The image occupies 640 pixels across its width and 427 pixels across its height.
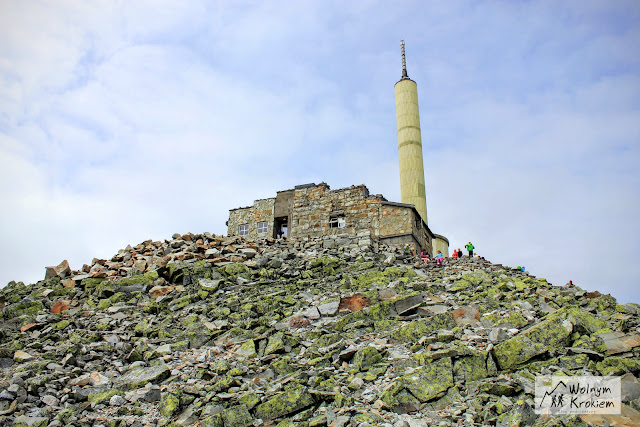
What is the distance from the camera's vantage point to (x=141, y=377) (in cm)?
1117

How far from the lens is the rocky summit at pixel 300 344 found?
9320 mm

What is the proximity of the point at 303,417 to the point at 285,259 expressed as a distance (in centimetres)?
1130

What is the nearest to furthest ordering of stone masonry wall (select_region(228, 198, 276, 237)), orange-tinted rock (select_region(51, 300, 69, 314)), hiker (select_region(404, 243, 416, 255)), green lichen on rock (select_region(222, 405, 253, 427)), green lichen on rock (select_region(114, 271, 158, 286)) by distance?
green lichen on rock (select_region(222, 405, 253, 427)) < orange-tinted rock (select_region(51, 300, 69, 314)) < green lichen on rock (select_region(114, 271, 158, 286)) < hiker (select_region(404, 243, 416, 255)) < stone masonry wall (select_region(228, 198, 276, 237))

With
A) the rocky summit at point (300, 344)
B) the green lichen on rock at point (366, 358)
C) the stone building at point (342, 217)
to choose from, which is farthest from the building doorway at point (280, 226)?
the green lichen on rock at point (366, 358)

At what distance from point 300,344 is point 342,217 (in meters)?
13.8

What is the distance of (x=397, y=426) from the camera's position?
8.47m

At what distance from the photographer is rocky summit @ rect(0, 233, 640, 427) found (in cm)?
932

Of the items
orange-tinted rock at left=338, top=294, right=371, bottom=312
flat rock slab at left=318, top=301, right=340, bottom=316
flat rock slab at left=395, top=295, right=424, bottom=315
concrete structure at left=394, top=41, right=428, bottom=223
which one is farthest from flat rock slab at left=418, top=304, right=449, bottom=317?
concrete structure at left=394, top=41, right=428, bottom=223

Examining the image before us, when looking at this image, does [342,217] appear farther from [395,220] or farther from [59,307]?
[59,307]

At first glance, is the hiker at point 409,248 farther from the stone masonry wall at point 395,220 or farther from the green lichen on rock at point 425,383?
the green lichen on rock at point 425,383

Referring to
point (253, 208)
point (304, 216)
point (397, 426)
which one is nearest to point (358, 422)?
point (397, 426)

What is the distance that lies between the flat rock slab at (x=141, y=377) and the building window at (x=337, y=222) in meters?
15.4

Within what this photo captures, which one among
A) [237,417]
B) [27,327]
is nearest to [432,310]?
[237,417]

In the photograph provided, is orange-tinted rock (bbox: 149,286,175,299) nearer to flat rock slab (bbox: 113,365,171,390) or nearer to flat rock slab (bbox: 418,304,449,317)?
flat rock slab (bbox: 113,365,171,390)
